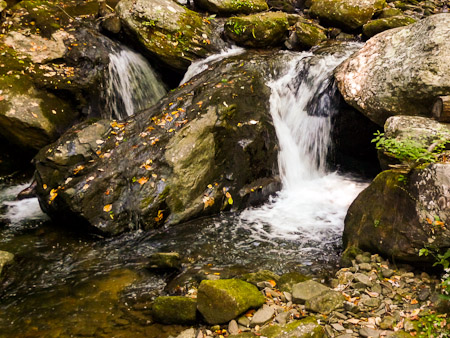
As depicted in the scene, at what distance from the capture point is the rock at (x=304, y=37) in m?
10.0

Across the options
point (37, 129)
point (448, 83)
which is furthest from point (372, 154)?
point (37, 129)

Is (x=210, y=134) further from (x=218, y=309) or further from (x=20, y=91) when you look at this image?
(x=20, y=91)

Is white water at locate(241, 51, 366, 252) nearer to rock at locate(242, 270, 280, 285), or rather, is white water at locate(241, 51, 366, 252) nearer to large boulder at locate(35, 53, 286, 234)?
large boulder at locate(35, 53, 286, 234)

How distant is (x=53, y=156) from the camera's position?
6.41m

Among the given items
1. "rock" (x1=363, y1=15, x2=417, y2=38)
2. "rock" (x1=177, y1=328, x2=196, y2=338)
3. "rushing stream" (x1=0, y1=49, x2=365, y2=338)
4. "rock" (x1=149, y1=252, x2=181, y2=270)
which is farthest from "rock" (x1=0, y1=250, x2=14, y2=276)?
"rock" (x1=363, y1=15, x2=417, y2=38)

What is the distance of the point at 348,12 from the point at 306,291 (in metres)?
9.74

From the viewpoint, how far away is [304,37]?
32.8 feet

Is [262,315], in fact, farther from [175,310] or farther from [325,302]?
[175,310]

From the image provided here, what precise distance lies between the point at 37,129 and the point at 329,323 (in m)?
7.29

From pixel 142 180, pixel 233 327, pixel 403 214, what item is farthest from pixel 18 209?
pixel 403 214

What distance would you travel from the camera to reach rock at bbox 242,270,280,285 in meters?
4.21

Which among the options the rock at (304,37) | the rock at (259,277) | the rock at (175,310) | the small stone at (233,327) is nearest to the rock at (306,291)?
the rock at (259,277)

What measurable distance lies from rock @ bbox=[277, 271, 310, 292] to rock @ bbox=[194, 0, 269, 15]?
9.90m

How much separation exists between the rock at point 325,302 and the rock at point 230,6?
1041cm
